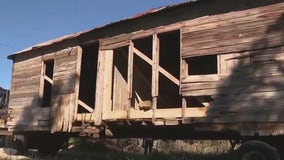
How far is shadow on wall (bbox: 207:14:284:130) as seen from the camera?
10.4 m

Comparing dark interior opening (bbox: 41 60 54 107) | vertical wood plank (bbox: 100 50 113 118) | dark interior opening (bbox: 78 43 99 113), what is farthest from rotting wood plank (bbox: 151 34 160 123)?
dark interior opening (bbox: 41 60 54 107)

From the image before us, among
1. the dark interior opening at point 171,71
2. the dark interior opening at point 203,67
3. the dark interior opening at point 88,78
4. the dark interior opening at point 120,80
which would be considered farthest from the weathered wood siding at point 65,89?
the dark interior opening at point 203,67

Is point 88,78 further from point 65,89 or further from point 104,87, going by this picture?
point 104,87

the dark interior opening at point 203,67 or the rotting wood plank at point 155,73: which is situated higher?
the dark interior opening at point 203,67

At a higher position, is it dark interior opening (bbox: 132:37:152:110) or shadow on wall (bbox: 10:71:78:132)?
dark interior opening (bbox: 132:37:152:110)

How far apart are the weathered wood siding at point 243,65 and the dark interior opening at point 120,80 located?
3.41m

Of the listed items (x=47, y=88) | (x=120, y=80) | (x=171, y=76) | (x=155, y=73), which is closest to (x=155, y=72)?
(x=155, y=73)

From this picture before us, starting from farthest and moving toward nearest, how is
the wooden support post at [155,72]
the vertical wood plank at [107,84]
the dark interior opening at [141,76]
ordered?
the dark interior opening at [141,76] < the vertical wood plank at [107,84] < the wooden support post at [155,72]

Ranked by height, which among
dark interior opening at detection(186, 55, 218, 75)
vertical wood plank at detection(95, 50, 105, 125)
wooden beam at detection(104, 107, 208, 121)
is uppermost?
dark interior opening at detection(186, 55, 218, 75)

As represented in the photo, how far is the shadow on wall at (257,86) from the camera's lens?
34.2ft


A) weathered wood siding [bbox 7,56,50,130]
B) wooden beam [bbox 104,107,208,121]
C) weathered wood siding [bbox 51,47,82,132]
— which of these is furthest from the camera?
weathered wood siding [bbox 7,56,50,130]

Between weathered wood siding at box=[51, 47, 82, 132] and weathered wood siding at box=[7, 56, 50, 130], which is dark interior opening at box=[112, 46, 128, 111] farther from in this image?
weathered wood siding at box=[7, 56, 50, 130]

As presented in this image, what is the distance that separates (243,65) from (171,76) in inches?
83.0

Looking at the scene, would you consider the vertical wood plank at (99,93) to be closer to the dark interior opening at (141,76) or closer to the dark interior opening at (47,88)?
the dark interior opening at (141,76)
